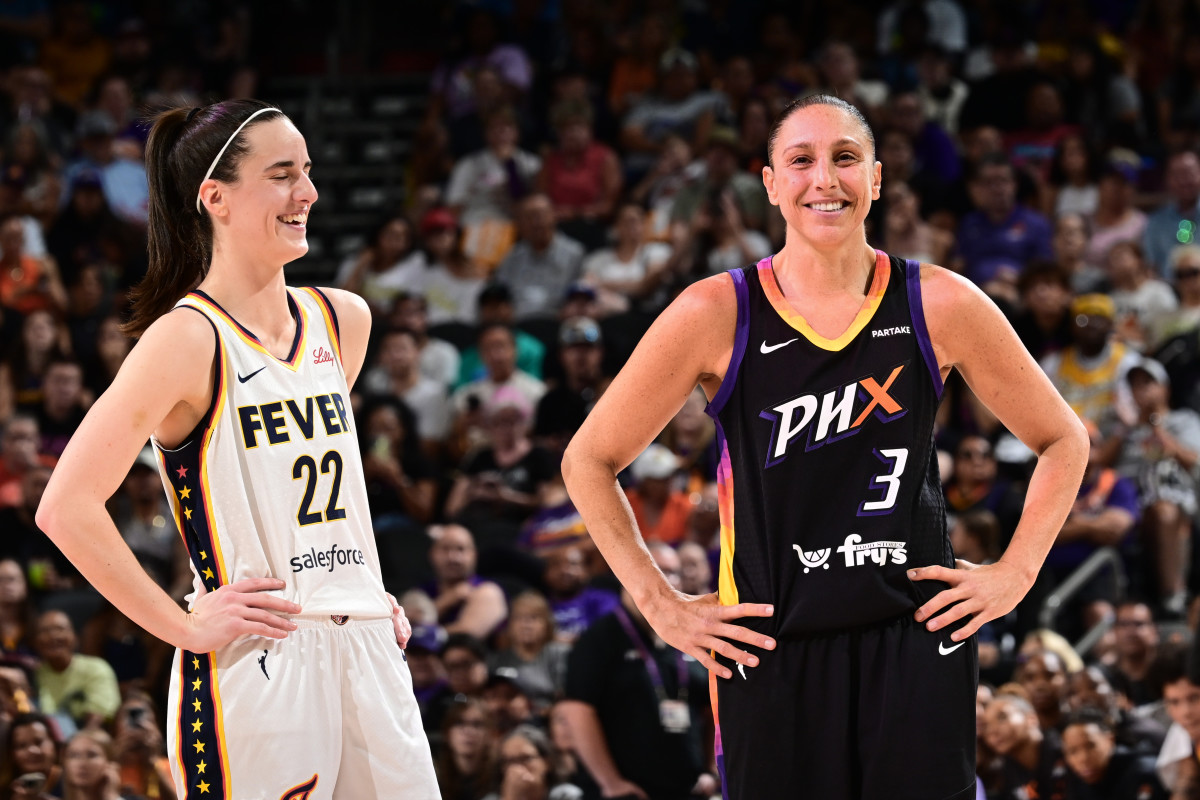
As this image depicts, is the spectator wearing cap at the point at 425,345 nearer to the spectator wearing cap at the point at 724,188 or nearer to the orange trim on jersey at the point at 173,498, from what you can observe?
the spectator wearing cap at the point at 724,188

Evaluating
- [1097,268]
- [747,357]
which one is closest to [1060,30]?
[1097,268]

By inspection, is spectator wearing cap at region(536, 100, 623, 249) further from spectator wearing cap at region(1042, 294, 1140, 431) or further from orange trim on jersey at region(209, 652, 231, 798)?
orange trim on jersey at region(209, 652, 231, 798)

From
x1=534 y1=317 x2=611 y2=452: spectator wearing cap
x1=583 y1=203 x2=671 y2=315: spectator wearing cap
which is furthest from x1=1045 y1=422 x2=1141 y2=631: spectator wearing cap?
x1=583 y1=203 x2=671 y2=315: spectator wearing cap

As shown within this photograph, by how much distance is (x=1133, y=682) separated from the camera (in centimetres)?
809

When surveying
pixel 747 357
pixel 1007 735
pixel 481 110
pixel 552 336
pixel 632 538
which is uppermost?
pixel 481 110

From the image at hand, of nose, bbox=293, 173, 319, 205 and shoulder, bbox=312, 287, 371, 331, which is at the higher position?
nose, bbox=293, 173, 319, 205

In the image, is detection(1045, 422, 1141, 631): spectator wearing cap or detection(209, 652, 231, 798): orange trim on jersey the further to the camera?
detection(1045, 422, 1141, 631): spectator wearing cap

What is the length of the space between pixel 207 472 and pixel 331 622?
17.1 inches

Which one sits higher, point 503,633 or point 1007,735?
point 503,633

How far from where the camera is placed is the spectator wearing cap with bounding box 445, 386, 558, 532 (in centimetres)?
988

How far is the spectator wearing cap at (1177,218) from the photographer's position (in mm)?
11281

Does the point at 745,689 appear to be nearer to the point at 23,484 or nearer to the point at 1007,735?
the point at 1007,735

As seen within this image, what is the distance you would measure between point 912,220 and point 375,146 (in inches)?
227

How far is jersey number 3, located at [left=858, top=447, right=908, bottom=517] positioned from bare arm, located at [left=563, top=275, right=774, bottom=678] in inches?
15.0
